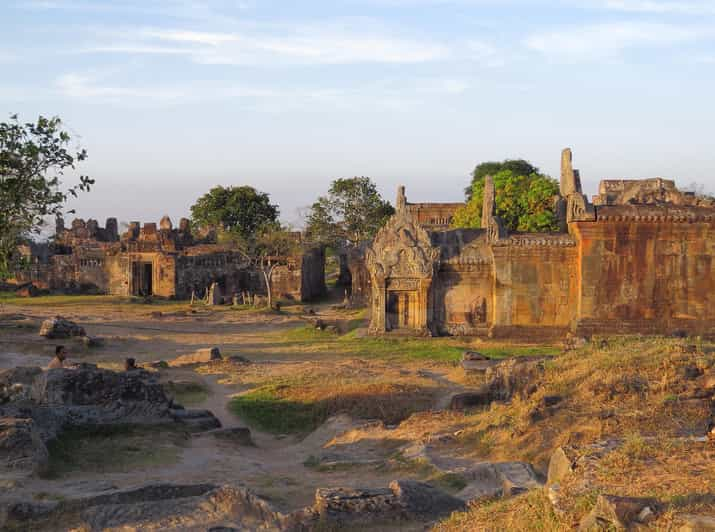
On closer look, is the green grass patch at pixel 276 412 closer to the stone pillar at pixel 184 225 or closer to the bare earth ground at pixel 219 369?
the bare earth ground at pixel 219 369

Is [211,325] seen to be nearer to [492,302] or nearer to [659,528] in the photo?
[492,302]

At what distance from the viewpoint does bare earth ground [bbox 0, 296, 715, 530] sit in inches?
336

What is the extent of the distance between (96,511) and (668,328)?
68.8 ft

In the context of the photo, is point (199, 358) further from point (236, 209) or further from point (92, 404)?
point (236, 209)

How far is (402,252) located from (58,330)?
1173 cm

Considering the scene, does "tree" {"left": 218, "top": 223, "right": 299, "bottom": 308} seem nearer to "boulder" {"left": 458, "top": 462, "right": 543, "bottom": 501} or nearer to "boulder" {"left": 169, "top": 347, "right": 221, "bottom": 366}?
"boulder" {"left": 169, "top": 347, "right": 221, "bottom": 366}

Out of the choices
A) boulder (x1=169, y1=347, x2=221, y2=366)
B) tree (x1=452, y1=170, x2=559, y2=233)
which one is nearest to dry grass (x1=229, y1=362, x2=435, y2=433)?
boulder (x1=169, y1=347, x2=221, y2=366)

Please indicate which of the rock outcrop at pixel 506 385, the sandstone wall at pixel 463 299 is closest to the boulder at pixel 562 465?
the rock outcrop at pixel 506 385

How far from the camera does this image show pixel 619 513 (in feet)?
22.6

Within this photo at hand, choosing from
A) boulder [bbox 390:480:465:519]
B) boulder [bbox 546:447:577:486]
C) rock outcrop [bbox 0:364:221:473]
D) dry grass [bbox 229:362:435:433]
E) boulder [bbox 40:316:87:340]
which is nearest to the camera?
boulder [bbox 390:480:465:519]

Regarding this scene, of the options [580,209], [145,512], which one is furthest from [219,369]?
[145,512]

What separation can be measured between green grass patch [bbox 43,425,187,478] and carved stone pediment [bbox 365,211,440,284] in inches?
573

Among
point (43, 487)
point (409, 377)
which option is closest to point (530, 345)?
point (409, 377)

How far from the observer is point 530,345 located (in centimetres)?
2625
